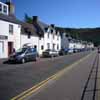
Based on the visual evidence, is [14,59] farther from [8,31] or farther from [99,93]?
[99,93]

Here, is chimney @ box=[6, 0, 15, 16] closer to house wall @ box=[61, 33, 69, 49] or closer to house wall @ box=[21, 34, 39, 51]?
house wall @ box=[21, 34, 39, 51]

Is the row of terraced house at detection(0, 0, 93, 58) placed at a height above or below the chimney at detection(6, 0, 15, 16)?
below

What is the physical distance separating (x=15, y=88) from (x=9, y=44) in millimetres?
27779

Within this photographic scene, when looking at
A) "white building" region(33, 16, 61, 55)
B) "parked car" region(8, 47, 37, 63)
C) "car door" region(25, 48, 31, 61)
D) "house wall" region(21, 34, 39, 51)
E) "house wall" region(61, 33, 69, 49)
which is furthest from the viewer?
"house wall" region(61, 33, 69, 49)

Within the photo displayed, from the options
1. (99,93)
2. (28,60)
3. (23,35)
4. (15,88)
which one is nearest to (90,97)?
(99,93)

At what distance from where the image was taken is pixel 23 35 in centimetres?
4356

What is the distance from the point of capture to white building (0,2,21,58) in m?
35.4

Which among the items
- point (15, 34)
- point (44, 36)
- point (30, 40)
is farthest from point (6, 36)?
point (44, 36)

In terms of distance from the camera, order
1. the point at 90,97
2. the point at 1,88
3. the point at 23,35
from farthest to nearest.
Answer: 1. the point at 23,35
2. the point at 1,88
3. the point at 90,97

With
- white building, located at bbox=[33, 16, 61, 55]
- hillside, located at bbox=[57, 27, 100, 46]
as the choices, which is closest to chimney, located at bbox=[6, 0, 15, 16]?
white building, located at bbox=[33, 16, 61, 55]

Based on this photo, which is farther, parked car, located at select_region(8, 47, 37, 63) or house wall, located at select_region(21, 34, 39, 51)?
house wall, located at select_region(21, 34, 39, 51)

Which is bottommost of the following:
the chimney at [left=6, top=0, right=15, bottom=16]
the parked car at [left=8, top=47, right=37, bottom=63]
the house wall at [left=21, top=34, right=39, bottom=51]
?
the parked car at [left=8, top=47, right=37, bottom=63]

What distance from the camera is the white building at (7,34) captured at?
3541cm

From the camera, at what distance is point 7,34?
121ft
